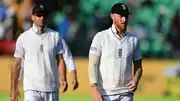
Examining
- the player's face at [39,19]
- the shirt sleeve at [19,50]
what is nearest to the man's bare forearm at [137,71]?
the player's face at [39,19]

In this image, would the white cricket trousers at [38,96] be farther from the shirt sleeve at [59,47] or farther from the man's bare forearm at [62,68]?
the shirt sleeve at [59,47]

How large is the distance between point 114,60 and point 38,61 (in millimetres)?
1650

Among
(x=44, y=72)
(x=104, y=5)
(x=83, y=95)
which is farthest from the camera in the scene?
(x=104, y=5)

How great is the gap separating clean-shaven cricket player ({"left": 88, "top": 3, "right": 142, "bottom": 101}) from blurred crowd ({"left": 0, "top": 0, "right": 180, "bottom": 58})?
10.7m

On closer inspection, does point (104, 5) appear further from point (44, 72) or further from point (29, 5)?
point (44, 72)

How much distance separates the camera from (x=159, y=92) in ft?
65.5

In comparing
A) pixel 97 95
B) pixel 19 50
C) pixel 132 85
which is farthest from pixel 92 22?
pixel 97 95

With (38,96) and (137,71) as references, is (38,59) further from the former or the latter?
(137,71)

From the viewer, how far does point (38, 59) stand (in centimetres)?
1043

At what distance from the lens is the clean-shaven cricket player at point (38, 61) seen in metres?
10.4

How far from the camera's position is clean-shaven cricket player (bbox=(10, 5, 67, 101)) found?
10.4m

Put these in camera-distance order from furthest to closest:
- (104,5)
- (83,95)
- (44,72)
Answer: (104,5) → (83,95) → (44,72)

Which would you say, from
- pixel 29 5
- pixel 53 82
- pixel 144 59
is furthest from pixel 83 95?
pixel 53 82

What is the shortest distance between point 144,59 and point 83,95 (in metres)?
2.13
